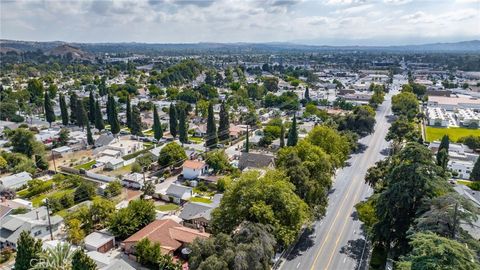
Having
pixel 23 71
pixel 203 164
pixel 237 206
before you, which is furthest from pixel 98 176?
pixel 23 71

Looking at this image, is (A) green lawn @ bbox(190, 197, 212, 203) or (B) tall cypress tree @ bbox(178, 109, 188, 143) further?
(B) tall cypress tree @ bbox(178, 109, 188, 143)

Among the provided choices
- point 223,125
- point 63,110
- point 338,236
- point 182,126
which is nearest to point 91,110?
point 63,110

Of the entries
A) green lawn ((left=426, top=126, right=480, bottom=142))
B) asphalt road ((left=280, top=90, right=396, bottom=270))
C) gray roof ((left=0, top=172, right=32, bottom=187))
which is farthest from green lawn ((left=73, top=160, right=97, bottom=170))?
green lawn ((left=426, top=126, right=480, bottom=142))

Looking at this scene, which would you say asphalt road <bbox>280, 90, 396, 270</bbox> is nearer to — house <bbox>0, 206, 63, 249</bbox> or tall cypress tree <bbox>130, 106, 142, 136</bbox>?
house <bbox>0, 206, 63, 249</bbox>

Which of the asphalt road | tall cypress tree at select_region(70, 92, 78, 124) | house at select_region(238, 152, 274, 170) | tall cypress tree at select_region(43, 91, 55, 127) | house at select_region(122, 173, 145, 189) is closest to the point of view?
the asphalt road

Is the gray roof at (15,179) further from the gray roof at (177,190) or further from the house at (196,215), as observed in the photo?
the house at (196,215)

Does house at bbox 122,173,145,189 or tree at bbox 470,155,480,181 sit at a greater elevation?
tree at bbox 470,155,480,181

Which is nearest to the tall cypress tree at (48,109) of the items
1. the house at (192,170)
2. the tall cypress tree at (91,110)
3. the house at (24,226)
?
the tall cypress tree at (91,110)
